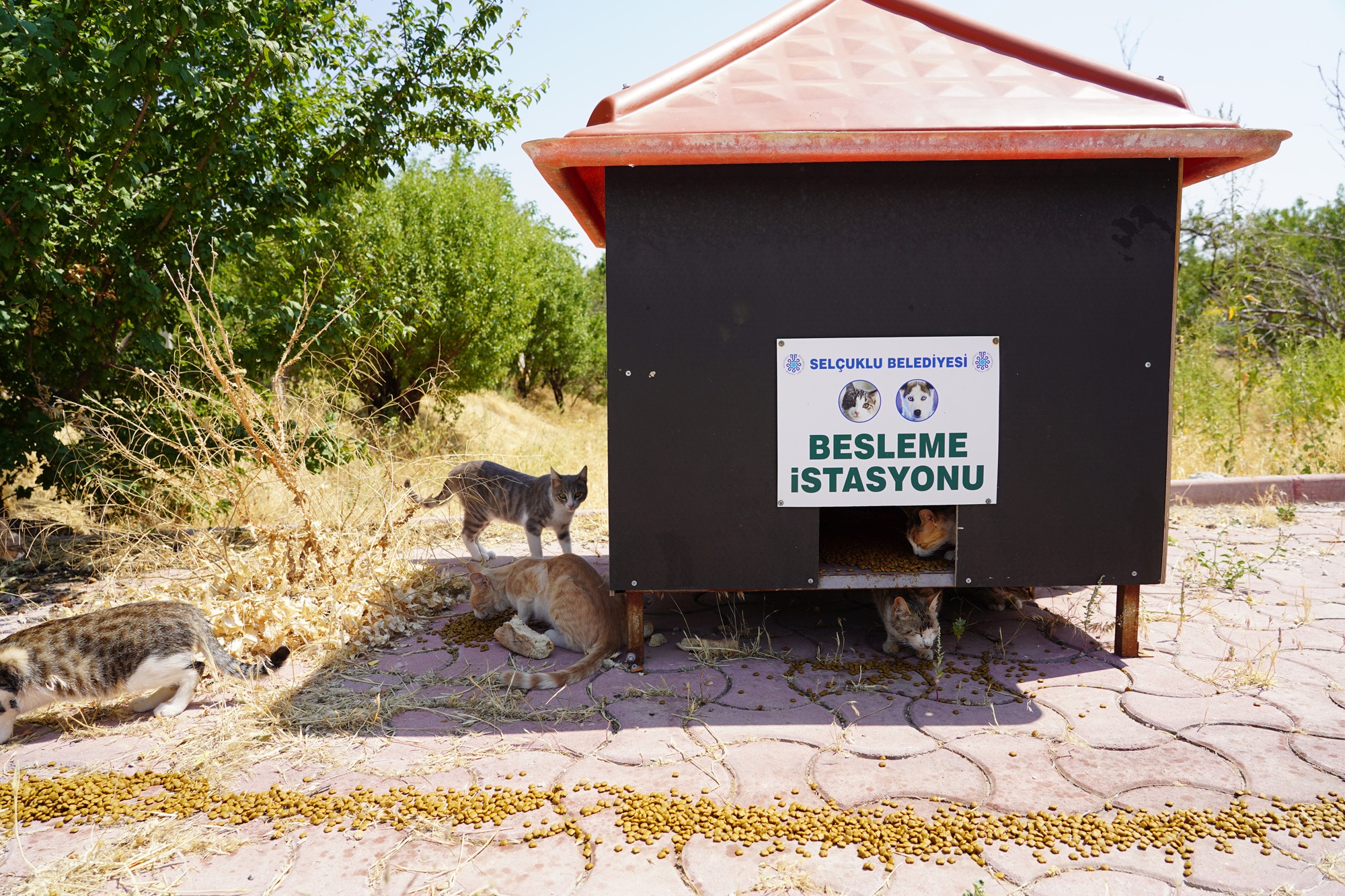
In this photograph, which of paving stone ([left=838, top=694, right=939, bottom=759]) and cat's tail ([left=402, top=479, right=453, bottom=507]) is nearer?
paving stone ([left=838, top=694, right=939, bottom=759])

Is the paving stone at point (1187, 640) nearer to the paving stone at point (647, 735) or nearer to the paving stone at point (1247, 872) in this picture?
the paving stone at point (1247, 872)

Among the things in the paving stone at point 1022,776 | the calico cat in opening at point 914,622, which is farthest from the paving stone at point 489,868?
the calico cat in opening at point 914,622

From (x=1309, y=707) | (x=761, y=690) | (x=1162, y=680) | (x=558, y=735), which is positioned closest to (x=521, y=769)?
(x=558, y=735)

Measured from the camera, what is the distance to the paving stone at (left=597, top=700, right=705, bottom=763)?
3.20 meters

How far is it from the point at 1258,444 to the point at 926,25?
7.53 m

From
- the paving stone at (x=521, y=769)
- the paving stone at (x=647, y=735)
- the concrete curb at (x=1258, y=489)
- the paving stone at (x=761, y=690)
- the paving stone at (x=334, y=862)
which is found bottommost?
the paving stone at (x=334, y=862)

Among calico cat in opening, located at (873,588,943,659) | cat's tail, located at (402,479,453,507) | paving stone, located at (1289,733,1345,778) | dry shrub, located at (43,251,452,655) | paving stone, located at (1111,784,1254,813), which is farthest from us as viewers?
cat's tail, located at (402,479,453,507)

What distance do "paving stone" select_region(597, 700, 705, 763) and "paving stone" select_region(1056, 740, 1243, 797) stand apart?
1469 millimetres

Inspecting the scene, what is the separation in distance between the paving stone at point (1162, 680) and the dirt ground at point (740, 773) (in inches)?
0.6

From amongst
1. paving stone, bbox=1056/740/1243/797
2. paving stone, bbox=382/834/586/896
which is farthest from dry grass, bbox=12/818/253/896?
paving stone, bbox=1056/740/1243/797

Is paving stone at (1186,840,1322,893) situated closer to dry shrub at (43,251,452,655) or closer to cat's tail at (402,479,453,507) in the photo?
dry shrub at (43,251,452,655)

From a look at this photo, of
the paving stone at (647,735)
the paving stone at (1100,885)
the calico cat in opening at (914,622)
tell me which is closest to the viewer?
the paving stone at (1100,885)

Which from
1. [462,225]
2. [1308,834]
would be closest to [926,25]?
[1308,834]

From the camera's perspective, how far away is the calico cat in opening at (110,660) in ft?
11.1
